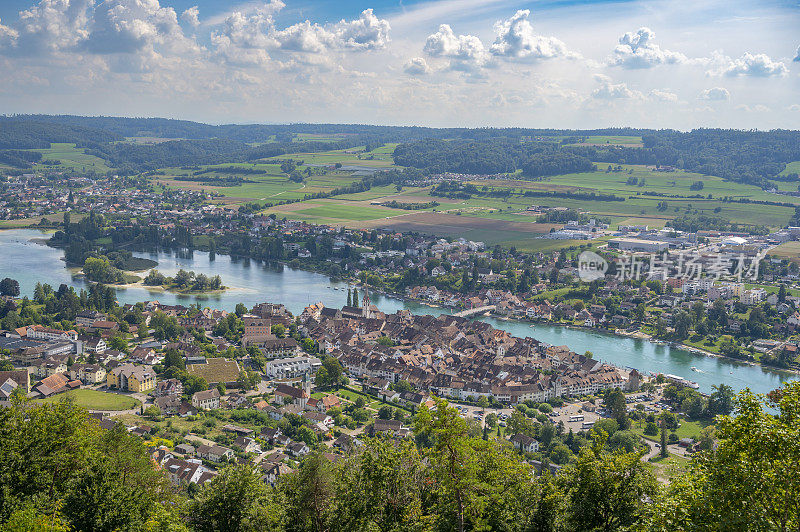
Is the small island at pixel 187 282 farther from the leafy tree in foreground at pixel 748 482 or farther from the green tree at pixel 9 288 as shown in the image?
the leafy tree in foreground at pixel 748 482

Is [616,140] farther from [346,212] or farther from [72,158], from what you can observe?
[72,158]

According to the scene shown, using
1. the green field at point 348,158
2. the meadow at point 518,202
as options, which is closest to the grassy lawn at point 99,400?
the meadow at point 518,202

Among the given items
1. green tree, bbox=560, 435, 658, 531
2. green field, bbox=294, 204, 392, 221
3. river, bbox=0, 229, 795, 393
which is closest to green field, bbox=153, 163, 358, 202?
green field, bbox=294, 204, 392, 221

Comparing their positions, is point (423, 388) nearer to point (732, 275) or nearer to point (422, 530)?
point (422, 530)

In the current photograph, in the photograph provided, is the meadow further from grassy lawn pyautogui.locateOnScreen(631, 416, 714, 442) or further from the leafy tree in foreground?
the leafy tree in foreground

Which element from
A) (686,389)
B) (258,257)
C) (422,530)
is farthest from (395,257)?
(422,530)
